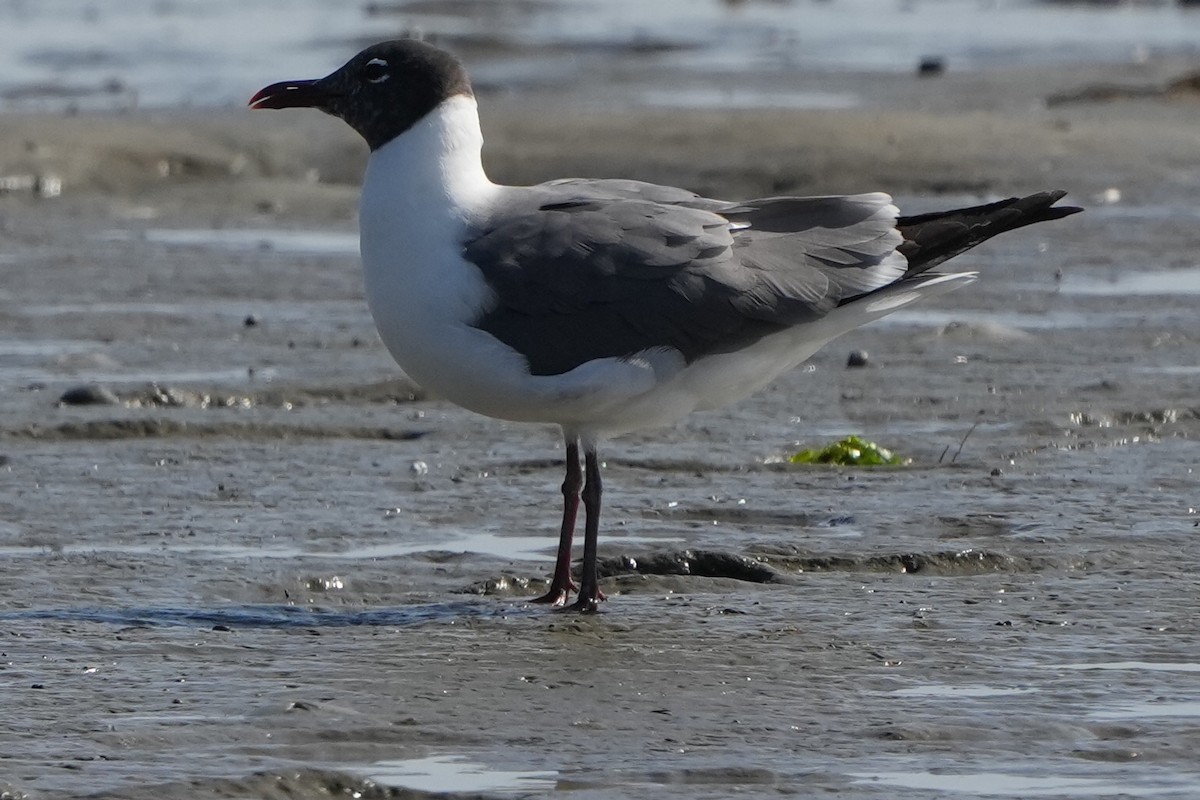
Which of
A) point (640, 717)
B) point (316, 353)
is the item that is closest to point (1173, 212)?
point (316, 353)

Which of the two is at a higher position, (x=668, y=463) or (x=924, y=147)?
(x=924, y=147)

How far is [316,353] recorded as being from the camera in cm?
982

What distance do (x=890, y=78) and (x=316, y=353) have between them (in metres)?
11.3

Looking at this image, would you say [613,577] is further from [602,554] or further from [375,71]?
[375,71]

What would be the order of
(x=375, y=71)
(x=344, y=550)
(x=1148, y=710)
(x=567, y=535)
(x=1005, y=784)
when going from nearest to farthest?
1. (x=1005, y=784)
2. (x=1148, y=710)
3. (x=567, y=535)
4. (x=375, y=71)
5. (x=344, y=550)

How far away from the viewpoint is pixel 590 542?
6133mm

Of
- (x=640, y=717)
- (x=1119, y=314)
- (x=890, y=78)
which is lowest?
(x=640, y=717)

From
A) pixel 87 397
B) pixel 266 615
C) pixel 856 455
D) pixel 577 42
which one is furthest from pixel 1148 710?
pixel 577 42

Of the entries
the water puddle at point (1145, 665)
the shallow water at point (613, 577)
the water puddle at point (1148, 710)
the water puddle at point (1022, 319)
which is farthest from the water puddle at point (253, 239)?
the water puddle at point (1148, 710)

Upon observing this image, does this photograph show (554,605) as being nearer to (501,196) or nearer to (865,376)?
(501,196)

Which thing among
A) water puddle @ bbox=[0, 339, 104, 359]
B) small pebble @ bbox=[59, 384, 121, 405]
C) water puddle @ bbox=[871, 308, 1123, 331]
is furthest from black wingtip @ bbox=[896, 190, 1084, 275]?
water puddle @ bbox=[0, 339, 104, 359]

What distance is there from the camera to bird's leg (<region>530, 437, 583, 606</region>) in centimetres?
612

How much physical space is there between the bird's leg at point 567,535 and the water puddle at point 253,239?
20.5 ft

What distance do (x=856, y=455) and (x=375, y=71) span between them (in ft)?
7.37
